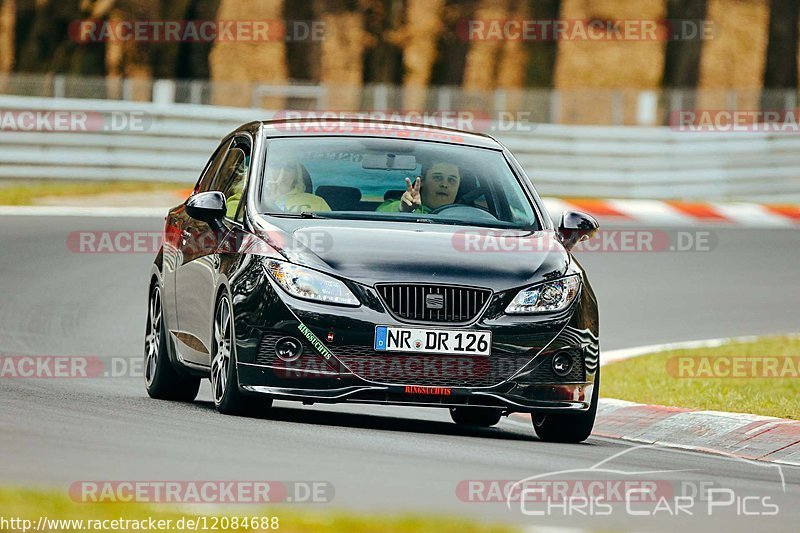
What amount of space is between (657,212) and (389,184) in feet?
51.4

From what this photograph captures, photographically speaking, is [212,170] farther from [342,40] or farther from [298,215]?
[342,40]

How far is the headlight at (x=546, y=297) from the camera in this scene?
32.2 feet

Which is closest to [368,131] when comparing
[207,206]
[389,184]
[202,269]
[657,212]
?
[389,184]

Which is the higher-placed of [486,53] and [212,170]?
[212,170]

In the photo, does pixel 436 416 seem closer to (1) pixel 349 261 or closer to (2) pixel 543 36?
(1) pixel 349 261

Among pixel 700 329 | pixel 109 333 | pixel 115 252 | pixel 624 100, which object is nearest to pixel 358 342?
pixel 109 333

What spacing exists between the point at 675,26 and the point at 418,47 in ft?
70.6

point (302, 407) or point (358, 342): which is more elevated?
point (358, 342)

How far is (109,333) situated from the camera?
51.0 feet

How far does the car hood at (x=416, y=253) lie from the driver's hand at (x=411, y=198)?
302 mm

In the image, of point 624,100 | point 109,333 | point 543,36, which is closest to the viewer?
point 109,333

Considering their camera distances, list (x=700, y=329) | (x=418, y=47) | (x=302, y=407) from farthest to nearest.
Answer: (x=418, y=47) → (x=700, y=329) → (x=302, y=407)

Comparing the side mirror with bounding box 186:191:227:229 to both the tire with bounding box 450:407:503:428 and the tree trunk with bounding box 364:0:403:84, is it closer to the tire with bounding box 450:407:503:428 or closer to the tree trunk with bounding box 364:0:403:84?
the tire with bounding box 450:407:503:428

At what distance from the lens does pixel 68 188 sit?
88.9 feet
